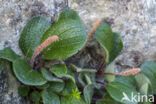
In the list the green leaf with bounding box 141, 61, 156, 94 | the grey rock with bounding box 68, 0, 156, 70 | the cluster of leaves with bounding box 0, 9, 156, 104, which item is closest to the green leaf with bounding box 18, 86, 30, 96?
the cluster of leaves with bounding box 0, 9, 156, 104

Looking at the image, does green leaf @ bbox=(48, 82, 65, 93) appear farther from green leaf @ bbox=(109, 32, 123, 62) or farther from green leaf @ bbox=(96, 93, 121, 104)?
green leaf @ bbox=(109, 32, 123, 62)

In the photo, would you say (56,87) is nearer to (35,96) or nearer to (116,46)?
(35,96)

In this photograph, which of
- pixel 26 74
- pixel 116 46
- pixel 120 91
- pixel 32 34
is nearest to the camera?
pixel 26 74

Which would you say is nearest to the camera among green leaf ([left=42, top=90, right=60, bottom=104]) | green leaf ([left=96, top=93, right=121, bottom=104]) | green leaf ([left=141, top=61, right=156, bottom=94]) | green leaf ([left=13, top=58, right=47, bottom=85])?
green leaf ([left=13, top=58, right=47, bottom=85])

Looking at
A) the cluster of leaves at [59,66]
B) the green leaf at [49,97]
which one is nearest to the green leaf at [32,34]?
the cluster of leaves at [59,66]

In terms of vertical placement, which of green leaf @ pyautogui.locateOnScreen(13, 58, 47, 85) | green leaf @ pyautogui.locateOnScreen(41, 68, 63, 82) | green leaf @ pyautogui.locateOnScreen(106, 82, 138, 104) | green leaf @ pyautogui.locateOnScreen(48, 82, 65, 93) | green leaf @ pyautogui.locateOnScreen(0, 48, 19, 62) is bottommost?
green leaf @ pyautogui.locateOnScreen(106, 82, 138, 104)

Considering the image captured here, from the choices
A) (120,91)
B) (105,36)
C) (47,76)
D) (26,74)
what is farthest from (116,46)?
(26,74)
